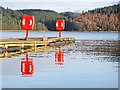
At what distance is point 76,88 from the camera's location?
16422 millimetres

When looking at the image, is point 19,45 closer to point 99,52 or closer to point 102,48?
point 99,52

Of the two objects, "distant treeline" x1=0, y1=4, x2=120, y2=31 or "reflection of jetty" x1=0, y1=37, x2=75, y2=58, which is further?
"distant treeline" x1=0, y1=4, x2=120, y2=31

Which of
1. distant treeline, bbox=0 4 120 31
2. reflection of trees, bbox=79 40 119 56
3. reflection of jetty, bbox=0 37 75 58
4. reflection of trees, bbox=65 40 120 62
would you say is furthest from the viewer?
distant treeline, bbox=0 4 120 31

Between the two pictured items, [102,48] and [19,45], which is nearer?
[19,45]

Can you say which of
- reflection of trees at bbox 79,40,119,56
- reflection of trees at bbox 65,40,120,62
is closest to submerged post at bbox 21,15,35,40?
reflection of trees at bbox 65,40,120,62

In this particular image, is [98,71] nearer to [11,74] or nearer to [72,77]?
[72,77]

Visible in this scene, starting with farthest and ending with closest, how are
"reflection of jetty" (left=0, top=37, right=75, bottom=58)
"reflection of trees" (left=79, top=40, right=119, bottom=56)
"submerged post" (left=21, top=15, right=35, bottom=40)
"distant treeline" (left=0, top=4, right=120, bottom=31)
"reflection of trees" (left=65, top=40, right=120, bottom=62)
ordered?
"distant treeline" (left=0, top=4, right=120, bottom=31)
"submerged post" (left=21, top=15, right=35, bottom=40)
"reflection of trees" (left=79, top=40, right=119, bottom=56)
"reflection of jetty" (left=0, top=37, right=75, bottom=58)
"reflection of trees" (left=65, top=40, right=120, bottom=62)

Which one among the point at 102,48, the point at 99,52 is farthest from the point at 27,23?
the point at 102,48

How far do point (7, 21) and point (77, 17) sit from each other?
44977mm

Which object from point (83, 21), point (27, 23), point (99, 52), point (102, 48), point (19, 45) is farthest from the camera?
point (83, 21)

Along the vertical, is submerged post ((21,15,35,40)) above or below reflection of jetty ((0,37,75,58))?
above

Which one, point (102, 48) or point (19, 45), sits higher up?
point (19, 45)

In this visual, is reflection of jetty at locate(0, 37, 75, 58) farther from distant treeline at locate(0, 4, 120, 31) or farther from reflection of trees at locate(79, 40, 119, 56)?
distant treeline at locate(0, 4, 120, 31)

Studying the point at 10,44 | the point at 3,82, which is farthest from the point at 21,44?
the point at 3,82
